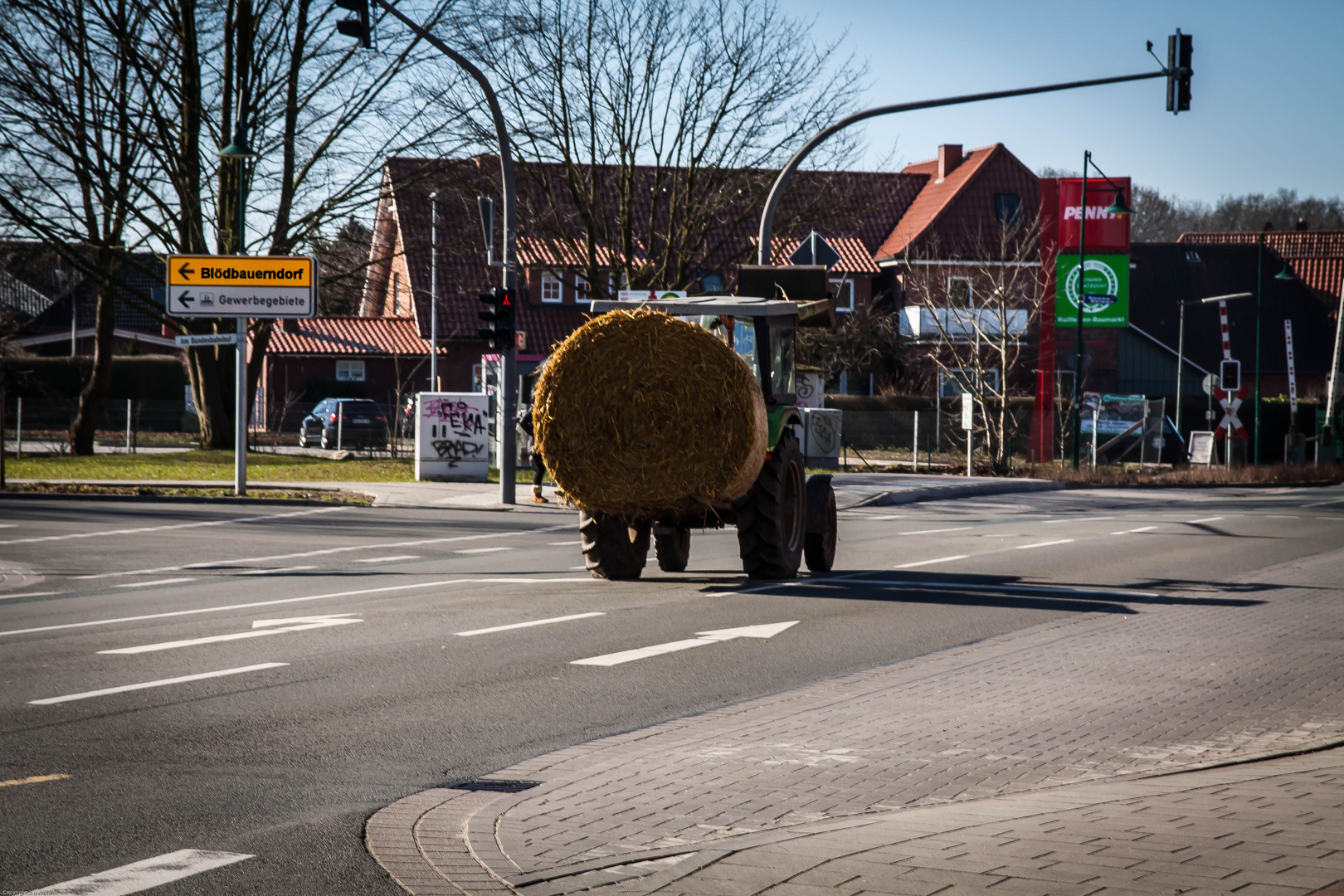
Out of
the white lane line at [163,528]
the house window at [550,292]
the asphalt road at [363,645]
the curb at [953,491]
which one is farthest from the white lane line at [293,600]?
the house window at [550,292]

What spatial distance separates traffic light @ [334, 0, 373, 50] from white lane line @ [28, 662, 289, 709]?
33.6ft

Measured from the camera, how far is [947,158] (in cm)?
6456

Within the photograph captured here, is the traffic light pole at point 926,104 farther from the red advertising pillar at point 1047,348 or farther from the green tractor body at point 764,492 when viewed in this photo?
the red advertising pillar at point 1047,348

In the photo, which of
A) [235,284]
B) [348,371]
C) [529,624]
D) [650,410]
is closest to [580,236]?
[235,284]

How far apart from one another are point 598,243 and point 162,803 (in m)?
29.0

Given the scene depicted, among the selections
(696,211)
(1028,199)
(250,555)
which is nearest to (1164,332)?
(1028,199)

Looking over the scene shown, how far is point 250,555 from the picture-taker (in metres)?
16.3

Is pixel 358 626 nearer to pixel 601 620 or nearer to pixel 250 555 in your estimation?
pixel 601 620

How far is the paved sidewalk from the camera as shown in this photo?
427 cm

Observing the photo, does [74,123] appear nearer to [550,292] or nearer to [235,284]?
[235,284]

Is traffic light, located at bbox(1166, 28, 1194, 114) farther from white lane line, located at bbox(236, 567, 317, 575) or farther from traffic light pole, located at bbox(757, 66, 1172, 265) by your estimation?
white lane line, located at bbox(236, 567, 317, 575)

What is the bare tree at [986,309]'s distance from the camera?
A: 1395 inches

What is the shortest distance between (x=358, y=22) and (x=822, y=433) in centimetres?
1897

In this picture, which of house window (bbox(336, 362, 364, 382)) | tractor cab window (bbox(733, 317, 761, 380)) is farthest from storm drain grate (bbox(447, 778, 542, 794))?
house window (bbox(336, 362, 364, 382))
